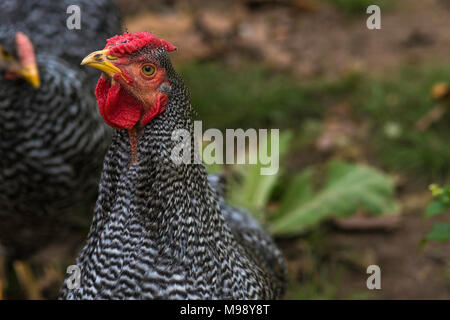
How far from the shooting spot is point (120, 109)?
206 centimetres

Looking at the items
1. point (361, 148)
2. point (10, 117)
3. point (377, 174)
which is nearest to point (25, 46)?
point (10, 117)

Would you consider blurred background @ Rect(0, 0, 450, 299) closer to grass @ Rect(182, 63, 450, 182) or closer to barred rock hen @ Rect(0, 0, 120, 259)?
grass @ Rect(182, 63, 450, 182)

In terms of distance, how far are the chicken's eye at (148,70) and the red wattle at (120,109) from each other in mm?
110

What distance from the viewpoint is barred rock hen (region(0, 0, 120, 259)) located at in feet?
9.48

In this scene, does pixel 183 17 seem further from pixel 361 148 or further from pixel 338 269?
pixel 338 269

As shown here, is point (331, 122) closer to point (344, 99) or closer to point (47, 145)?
point (344, 99)

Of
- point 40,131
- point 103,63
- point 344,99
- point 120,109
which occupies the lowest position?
point 120,109

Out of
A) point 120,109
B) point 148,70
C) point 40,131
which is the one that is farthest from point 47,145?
point 148,70

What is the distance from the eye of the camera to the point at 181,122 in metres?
2.08

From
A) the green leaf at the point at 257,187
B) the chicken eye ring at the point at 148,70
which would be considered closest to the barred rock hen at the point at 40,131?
the chicken eye ring at the point at 148,70

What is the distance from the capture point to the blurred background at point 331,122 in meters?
3.85

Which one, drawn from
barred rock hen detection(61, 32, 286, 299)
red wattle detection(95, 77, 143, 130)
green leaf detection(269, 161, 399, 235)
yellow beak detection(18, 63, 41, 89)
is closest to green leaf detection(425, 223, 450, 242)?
barred rock hen detection(61, 32, 286, 299)

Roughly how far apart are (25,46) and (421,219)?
10.2 feet

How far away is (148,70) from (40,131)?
1.19 metres
